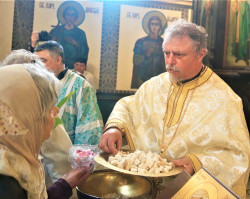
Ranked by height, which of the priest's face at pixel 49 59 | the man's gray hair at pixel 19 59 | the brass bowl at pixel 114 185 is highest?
the priest's face at pixel 49 59

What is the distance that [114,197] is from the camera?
189cm

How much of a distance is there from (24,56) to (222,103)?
5.29 feet

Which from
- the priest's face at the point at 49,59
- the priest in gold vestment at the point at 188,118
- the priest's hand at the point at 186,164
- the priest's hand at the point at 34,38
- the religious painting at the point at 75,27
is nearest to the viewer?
the priest's hand at the point at 186,164

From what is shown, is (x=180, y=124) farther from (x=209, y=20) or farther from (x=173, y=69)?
(x=209, y=20)

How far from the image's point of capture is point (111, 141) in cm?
228

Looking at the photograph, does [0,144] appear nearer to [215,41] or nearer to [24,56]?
[24,56]

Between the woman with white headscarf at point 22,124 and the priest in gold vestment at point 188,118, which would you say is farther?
the priest in gold vestment at point 188,118

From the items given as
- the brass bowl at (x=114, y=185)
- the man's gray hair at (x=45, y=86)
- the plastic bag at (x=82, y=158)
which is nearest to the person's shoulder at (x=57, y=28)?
the plastic bag at (x=82, y=158)

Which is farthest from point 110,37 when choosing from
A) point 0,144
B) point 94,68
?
point 0,144

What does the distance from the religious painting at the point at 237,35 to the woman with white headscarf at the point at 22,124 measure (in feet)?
13.5

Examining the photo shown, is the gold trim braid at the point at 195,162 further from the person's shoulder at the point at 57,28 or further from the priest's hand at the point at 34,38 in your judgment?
the person's shoulder at the point at 57,28

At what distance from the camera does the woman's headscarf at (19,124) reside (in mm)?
1052

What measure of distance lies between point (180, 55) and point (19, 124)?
178 cm

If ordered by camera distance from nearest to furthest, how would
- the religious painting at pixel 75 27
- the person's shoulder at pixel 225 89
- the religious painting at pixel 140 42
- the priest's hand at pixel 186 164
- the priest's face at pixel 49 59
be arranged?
the priest's hand at pixel 186 164
the person's shoulder at pixel 225 89
the priest's face at pixel 49 59
the religious painting at pixel 75 27
the religious painting at pixel 140 42
